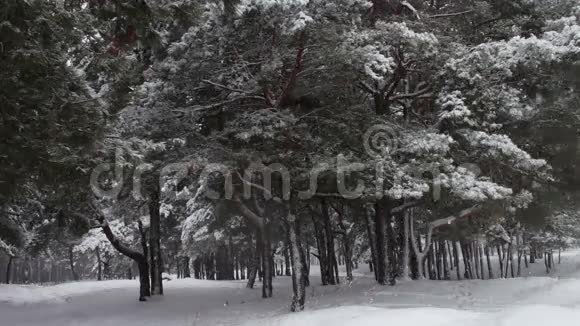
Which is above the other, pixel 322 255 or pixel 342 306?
pixel 322 255

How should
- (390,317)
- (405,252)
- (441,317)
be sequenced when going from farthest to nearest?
(405,252) < (390,317) < (441,317)

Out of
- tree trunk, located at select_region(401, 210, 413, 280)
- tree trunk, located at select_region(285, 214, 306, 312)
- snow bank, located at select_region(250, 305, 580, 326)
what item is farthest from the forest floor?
tree trunk, located at select_region(401, 210, 413, 280)

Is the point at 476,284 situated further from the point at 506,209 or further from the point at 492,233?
the point at 492,233

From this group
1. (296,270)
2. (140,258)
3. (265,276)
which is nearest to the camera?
(296,270)

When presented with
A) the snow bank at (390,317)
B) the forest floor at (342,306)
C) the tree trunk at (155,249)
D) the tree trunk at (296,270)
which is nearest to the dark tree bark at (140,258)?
the forest floor at (342,306)

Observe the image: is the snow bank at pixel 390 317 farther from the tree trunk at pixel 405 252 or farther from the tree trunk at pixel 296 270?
the tree trunk at pixel 405 252

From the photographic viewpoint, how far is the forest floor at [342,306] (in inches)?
313

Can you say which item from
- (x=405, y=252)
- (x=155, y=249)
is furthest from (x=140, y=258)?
(x=405, y=252)

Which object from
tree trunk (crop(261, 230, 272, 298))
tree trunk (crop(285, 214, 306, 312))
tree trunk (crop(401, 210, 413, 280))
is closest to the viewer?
tree trunk (crop(285, 214, 306, 312))

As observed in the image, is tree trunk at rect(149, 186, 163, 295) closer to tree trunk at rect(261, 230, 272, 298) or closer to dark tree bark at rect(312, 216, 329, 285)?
tree trunk at rect(261, 230, 272, 298)

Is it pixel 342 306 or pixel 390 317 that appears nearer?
pixel 390 317

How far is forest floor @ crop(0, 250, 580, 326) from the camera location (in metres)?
7.96

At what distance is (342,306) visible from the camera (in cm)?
1109

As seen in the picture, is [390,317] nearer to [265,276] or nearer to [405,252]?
[405,252]
